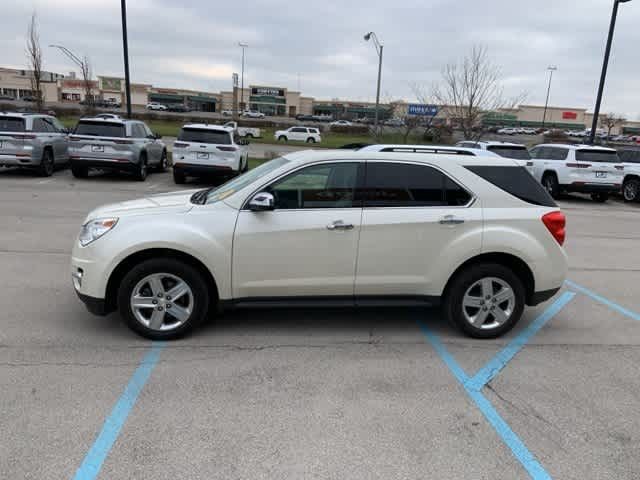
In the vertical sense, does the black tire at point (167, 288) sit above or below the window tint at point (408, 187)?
below

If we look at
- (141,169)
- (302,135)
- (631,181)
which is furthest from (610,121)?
(141,169)

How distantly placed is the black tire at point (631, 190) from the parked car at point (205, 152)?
1297 cm

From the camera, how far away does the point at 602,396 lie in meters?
3.79

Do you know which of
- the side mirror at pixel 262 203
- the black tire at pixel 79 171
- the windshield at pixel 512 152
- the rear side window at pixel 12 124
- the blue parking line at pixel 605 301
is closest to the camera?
the side mirror at pixel 262 203

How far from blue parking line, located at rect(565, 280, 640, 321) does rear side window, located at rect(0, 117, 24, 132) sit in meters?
14.3

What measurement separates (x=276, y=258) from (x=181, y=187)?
38.0 ft

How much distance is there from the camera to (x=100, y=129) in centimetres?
1441

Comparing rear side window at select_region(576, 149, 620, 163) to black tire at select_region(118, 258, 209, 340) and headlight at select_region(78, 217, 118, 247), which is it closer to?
black tire at select_region(118, 258, 209, 340)

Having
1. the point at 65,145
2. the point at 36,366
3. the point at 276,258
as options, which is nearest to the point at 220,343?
the point at 276,258

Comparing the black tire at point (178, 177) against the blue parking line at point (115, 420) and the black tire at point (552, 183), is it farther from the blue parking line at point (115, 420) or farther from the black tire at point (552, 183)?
the black tire at point (552, 183)

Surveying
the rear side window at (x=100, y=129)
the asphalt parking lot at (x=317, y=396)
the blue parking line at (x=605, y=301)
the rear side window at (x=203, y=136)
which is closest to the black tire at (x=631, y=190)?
the blue parking line at (x=605, y=301)

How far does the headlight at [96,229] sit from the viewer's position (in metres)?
4.27

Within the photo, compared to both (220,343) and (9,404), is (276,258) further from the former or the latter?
(9,404)

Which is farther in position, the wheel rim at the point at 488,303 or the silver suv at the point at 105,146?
the silver suv at the point at 105,146
